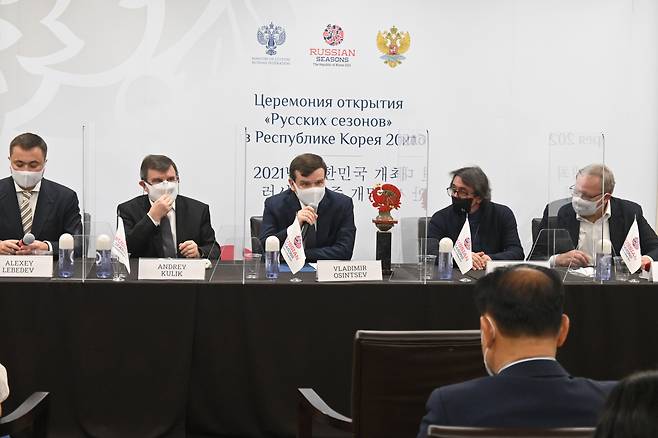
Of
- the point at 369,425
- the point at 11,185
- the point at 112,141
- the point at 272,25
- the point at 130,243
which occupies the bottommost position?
the point at 369,425

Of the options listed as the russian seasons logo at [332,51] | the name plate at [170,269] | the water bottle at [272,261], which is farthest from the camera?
the russian seasons logo at [332,51]

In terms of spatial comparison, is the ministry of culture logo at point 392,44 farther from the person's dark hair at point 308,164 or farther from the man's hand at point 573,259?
the man's hand at point 573,259

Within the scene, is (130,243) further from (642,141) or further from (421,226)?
(642,141)

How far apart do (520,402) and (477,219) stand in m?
2.96

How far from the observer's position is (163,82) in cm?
548

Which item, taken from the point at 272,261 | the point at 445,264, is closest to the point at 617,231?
the point at 445,264

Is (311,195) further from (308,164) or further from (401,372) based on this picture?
(401,372)

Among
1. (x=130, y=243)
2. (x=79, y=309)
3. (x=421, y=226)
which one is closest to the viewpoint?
(x=79, y=309)

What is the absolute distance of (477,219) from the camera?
4543mm

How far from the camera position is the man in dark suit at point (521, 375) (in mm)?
1626

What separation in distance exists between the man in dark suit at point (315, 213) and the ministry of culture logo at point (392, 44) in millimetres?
1571

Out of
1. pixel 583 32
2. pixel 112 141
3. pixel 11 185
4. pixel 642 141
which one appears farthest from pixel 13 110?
pixel 642 141

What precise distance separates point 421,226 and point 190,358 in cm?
110

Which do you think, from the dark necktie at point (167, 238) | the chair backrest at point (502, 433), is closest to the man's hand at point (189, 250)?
the dark necktie at point (167, 238)
